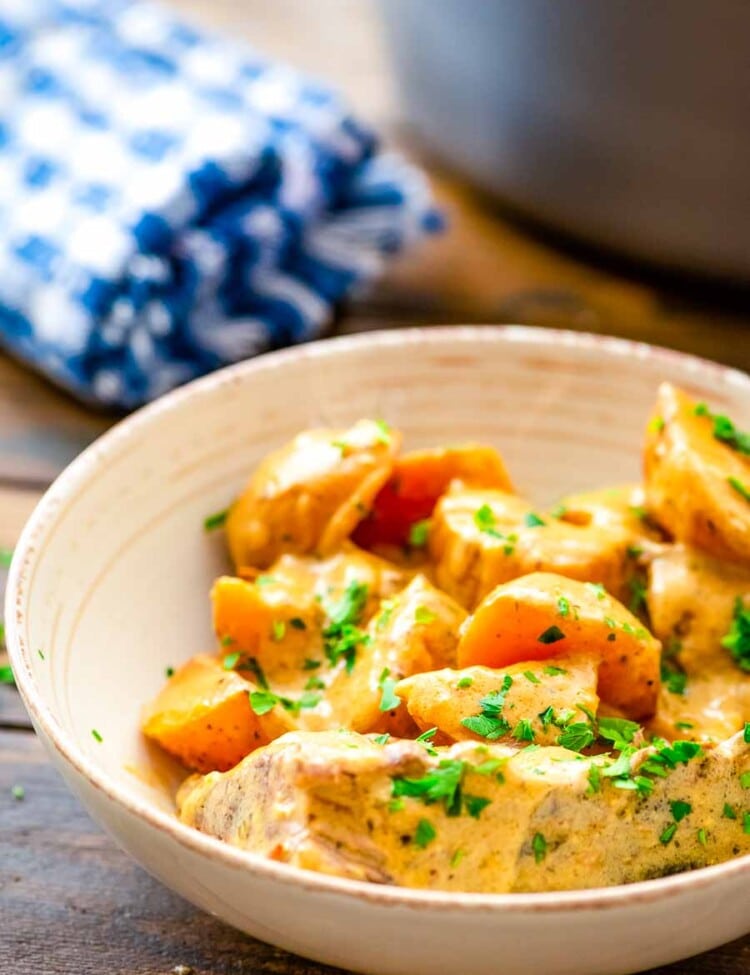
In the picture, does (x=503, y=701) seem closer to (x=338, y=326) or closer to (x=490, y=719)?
(x=490, y=719)

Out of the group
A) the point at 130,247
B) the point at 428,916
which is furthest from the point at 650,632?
the point at 130,247

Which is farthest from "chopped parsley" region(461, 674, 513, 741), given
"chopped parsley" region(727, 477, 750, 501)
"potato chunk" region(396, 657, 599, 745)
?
"chopped parsley" region(727, 477, 750, 501)

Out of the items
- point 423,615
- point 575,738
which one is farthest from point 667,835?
point 423,615

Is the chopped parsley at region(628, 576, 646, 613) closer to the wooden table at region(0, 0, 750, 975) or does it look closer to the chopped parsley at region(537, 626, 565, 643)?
the chopped parsley at region(537, 626, 565, 643)

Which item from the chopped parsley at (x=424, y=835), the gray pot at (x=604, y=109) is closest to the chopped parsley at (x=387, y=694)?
the chopped parsley at (x=424, y=835)

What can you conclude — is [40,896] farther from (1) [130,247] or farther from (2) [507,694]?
(1) [130,247]

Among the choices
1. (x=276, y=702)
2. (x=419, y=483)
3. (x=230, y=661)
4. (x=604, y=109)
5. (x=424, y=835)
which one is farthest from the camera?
(x=604, y=109)
